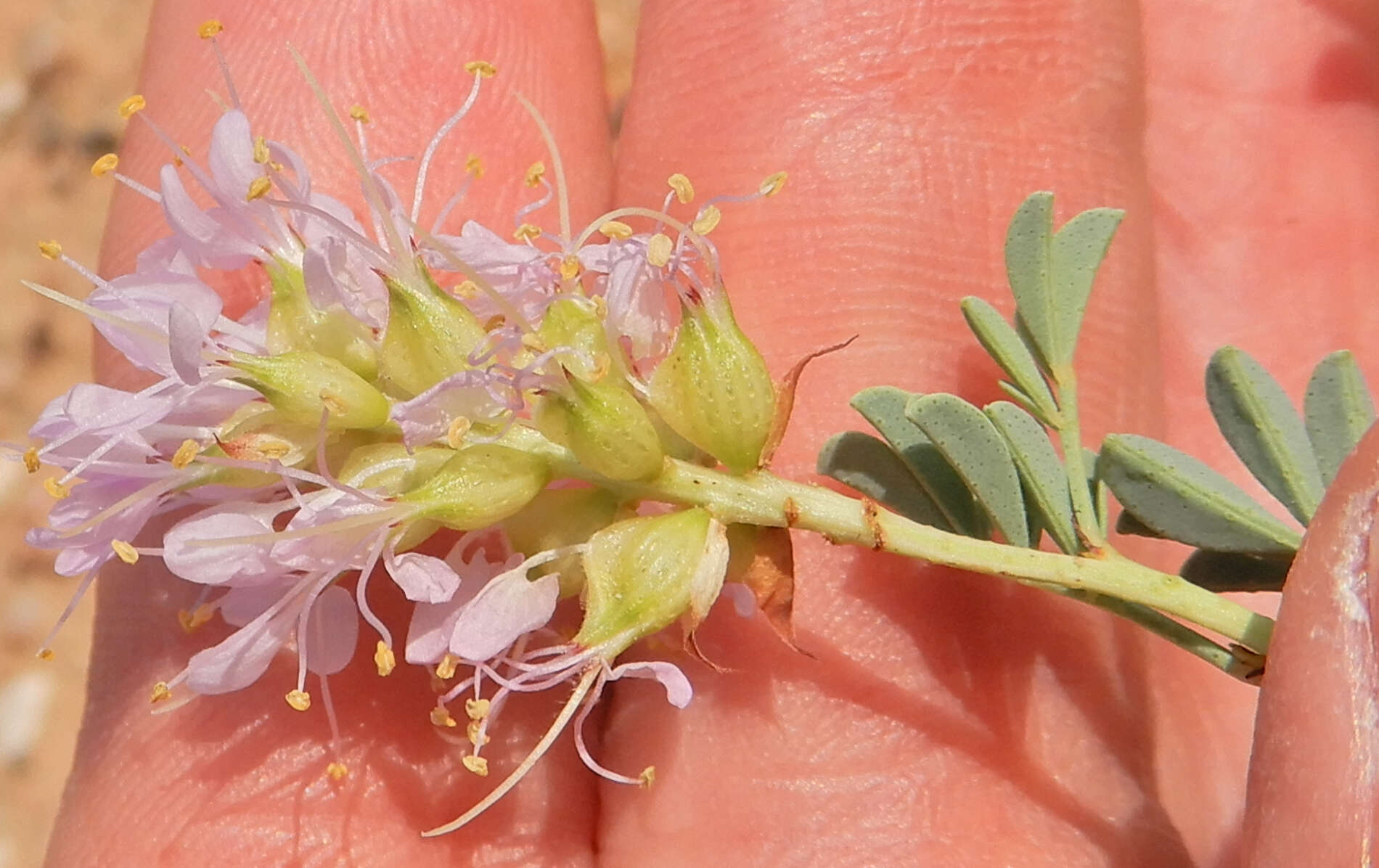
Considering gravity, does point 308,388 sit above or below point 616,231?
below

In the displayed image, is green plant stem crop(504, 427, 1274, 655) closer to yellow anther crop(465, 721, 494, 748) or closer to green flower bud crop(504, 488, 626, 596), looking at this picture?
green flower bud crop(504, 488, 626, 596)

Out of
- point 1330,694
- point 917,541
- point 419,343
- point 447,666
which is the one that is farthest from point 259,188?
point 1330,694

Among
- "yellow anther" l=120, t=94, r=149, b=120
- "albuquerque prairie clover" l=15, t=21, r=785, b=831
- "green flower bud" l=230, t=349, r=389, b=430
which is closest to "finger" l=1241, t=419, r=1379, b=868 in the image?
"albuquerque prairie clover" l=15, t=21, r=785, b=831

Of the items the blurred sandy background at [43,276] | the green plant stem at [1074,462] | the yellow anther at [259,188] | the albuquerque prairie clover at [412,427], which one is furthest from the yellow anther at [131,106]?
the blurred sandy background at [43,276]

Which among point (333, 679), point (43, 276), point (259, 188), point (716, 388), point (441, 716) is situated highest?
point (259, 188)

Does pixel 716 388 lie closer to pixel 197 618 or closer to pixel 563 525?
pixel 563 525

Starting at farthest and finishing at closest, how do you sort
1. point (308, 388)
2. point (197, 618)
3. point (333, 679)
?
point (333, 679), point (197, 618), point (308, 388)

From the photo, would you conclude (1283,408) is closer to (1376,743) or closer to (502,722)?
(1376,743)
